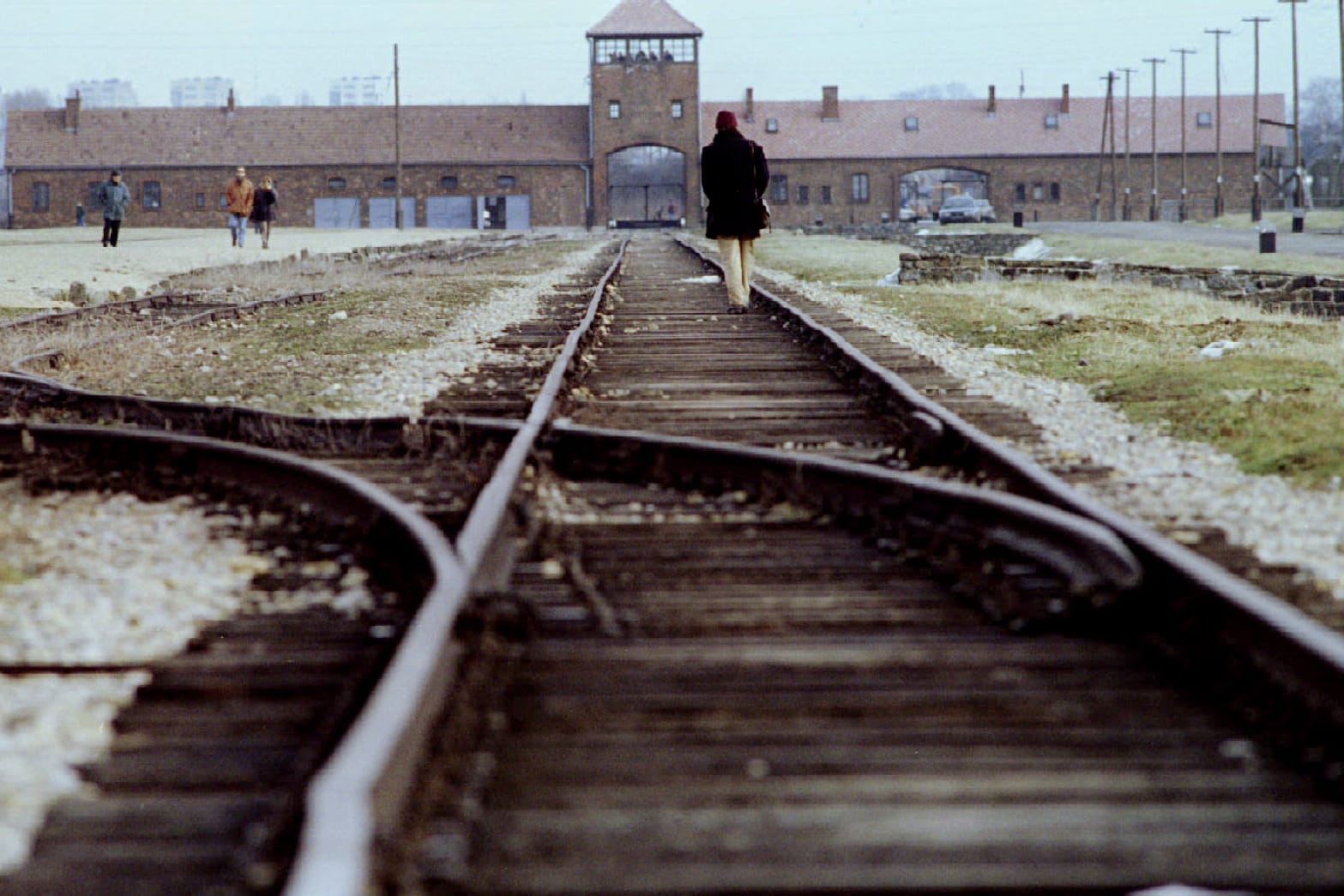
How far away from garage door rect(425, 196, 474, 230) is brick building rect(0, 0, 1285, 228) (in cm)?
9

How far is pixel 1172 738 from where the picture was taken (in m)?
3.04

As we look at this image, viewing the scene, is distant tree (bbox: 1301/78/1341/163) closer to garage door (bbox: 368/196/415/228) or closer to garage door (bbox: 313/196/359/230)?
garage door (bbox: 368/196/415/228)

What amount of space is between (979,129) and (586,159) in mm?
22651

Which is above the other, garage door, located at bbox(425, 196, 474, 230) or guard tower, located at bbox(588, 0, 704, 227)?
guard tower, located at bbox(588, 0, 704, 227)

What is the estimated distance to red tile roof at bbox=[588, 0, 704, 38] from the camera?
77938 mm

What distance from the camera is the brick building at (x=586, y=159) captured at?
77.3 m

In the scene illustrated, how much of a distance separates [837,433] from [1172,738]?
4.12 metres

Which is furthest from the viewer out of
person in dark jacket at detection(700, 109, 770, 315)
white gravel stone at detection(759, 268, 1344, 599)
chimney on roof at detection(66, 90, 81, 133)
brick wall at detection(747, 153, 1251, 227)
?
brick wall at detection(747, 153, 1251, 227)

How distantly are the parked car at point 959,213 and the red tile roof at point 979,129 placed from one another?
10.5m

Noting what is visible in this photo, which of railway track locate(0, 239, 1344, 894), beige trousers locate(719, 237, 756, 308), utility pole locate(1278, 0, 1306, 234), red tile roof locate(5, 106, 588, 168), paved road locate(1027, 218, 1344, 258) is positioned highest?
red tile roof locate(5, 106, 588, 168)

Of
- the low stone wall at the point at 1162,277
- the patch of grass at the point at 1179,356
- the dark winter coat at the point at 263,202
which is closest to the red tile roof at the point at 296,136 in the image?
the dark winter coat at the point at 263,202

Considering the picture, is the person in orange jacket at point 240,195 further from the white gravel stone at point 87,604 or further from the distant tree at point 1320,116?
the distant tree at point 1320,116

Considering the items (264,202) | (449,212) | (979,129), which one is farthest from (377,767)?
(979,129)

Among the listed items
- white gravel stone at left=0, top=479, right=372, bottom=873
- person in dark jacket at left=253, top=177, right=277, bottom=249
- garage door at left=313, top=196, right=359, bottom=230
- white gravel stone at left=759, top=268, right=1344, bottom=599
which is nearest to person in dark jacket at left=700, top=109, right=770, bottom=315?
white gravel stone at left=759, top=268, right=1344, bottom=599
